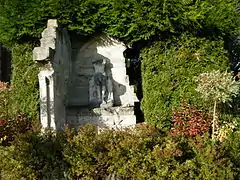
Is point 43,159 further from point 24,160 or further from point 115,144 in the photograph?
point 115,144

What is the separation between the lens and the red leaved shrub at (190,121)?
9.12 m

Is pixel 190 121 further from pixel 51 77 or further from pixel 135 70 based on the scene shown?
pixel 135 70

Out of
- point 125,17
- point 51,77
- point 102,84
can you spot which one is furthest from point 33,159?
point 125,17

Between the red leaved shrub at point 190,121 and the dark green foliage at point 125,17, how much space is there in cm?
206

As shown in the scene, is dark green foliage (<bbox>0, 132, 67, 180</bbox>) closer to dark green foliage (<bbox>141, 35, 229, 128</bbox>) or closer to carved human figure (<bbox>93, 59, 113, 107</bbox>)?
carved human figure (<bbox>93, 59, 113, 107</bbox>)

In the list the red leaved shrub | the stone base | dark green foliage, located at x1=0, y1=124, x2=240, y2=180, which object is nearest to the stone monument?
the stone base

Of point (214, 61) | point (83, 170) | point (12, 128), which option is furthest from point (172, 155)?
point (214, 61)

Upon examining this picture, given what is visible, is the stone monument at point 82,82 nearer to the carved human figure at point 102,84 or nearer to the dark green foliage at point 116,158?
the carved human figure at point 102,84

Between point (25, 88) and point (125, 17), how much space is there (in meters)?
3.03

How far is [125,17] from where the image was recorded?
10516 millimetres

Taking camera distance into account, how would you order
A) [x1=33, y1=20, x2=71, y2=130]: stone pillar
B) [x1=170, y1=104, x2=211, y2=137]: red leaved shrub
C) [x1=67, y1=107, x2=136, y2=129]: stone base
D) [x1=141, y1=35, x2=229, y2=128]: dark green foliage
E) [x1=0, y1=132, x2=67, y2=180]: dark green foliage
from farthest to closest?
[x1=67, y1=107, x2=136, y2=129]: stone base, [x1=141, y1=35, x2=229, y2=128]: dark green foliage, [x1=170, y1=104, x2=211, y2=137]: red leaved shrub, [x1=33, y1=20, x2=71, y2=130]: stone pillar, [x1=0, y1=132, x2=67, y2=180]: dark green foliage

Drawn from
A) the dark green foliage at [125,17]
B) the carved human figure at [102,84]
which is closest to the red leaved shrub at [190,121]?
the carved human figure at [102,84]

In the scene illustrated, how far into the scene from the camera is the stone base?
1017 centimetres

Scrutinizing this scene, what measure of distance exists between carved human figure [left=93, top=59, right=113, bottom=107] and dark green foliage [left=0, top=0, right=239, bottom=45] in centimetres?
88
